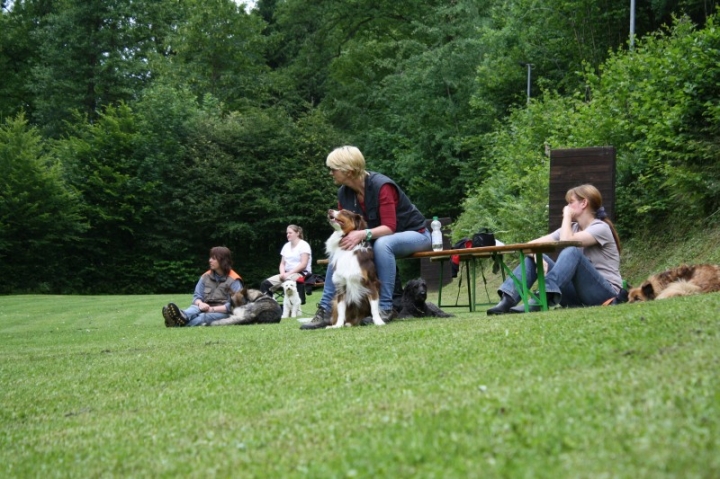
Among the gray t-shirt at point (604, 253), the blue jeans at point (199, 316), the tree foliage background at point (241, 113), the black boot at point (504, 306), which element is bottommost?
the blue jeans at point (199, 316)

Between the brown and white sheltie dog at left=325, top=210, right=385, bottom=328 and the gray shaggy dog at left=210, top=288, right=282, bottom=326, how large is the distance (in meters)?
4.13

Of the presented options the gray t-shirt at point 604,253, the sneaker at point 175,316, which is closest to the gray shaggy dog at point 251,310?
the sneaker at point 175,316

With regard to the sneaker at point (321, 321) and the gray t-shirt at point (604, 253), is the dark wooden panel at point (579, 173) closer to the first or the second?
the gray t-shirt at point (604, 253)

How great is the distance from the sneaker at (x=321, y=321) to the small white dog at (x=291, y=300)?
15.8 feet

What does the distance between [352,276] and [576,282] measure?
2.28 meters

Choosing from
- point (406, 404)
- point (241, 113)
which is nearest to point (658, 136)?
point (406, 404)

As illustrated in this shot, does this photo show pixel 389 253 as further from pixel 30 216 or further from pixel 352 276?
pixel 30 216

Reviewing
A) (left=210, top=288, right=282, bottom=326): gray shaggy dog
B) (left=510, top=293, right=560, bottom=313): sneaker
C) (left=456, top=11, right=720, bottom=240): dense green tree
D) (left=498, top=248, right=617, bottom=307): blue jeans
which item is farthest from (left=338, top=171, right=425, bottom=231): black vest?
(left=456, top=11, right=720, bottom=240): dense green tree

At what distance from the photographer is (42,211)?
115 feet

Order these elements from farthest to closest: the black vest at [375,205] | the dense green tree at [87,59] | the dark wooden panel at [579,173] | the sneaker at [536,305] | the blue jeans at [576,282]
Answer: the dense green tree at [87,59], the dark wooden panel at [579,173], the black vest at [375,205], the sneaker at [536,305], the blue jeans at [576,282]

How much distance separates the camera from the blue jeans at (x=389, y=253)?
841cm

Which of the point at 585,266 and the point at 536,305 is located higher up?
the point at 585,266

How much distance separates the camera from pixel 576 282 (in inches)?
325

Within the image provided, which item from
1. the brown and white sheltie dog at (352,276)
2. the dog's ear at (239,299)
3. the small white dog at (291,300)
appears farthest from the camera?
the small white dog at (291,300)
